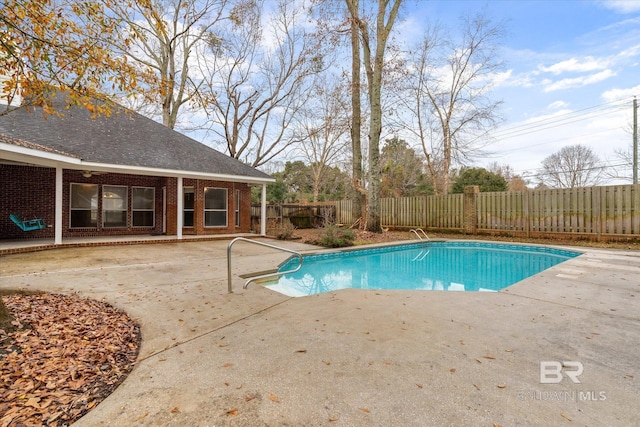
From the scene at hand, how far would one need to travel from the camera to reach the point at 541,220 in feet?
36.7

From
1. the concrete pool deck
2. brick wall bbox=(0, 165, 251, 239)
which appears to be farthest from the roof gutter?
the concrete pool deck

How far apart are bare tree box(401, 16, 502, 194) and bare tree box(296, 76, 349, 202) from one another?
4942 mm

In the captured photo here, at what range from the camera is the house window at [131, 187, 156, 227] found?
1162 centimetres

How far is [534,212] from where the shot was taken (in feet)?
37.1

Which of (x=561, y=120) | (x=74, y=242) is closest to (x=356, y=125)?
(x=74, y=242)

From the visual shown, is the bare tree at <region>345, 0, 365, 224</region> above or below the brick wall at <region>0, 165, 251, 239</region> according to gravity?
above

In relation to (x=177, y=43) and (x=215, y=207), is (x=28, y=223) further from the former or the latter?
(x=177, y=43)

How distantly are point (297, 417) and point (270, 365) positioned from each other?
2.17 ft

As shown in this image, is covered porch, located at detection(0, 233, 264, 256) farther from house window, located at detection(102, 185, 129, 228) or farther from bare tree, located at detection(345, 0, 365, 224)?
bare tree, located at detection(345, 0, 365, 224)

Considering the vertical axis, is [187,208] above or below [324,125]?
below

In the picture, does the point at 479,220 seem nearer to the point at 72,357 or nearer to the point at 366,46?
the point at 366,46

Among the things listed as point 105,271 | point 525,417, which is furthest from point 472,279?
point 105,271

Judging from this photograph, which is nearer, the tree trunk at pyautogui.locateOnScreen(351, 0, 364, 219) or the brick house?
the brick house

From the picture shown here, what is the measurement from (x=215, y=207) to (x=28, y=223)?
18.8ft
